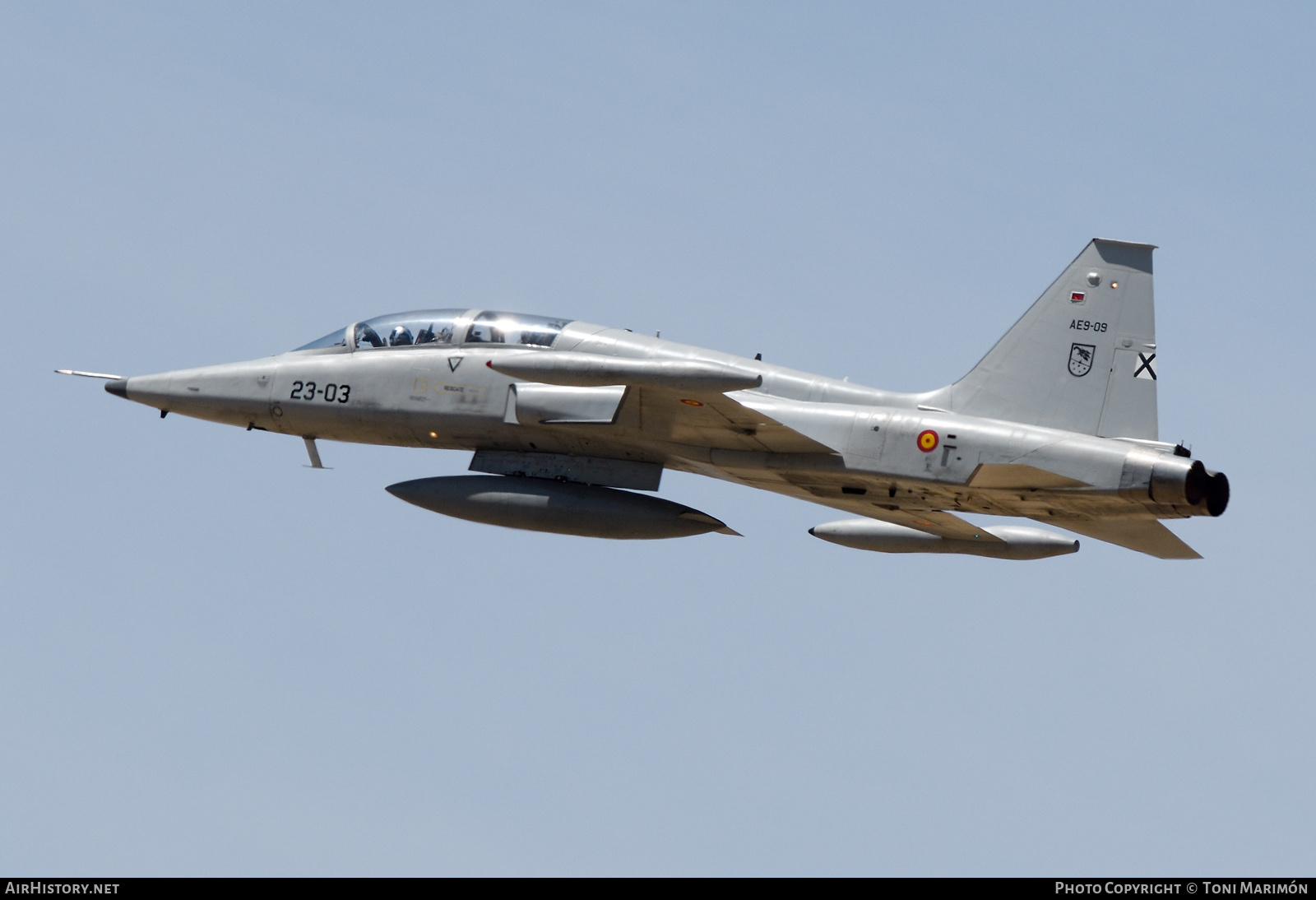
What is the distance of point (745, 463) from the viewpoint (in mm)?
21094

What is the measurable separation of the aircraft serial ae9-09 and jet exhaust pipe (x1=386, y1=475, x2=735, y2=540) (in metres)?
0.03

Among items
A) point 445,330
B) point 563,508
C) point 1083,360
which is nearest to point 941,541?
point 1083,360

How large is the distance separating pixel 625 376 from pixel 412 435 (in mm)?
5674

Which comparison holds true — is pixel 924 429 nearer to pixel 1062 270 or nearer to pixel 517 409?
pixel 1062 270

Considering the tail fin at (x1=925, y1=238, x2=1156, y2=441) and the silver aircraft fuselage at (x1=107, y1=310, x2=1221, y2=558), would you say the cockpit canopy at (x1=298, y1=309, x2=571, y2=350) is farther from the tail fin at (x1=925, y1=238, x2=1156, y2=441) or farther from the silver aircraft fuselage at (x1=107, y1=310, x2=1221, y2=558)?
the tail fin at (x1=925, y1=238, x2=1156, y2=441)

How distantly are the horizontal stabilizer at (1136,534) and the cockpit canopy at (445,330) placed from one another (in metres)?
7.36

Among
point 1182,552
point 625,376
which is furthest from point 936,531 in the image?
point 625,376

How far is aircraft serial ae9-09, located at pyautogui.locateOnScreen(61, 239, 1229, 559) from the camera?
1908 centimetres

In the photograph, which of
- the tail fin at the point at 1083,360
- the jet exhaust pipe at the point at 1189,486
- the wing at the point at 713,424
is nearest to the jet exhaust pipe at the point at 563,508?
the wing at the point at 713,424

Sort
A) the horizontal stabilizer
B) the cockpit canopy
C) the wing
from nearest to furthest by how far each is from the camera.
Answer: the wing < the horizontal stabilizer < the cockpit canopy

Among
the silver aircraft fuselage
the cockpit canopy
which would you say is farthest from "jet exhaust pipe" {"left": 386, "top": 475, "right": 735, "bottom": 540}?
the cockpit canopy

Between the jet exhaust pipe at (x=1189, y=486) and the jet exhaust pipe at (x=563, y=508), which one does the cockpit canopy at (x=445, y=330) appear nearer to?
the jet exhaust pipe at (x=563, y=508)

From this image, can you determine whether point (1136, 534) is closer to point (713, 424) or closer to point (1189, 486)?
point (1189, 486)

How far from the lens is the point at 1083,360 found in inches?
786
